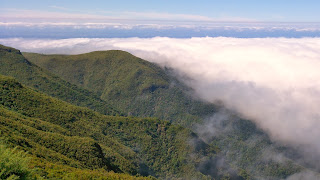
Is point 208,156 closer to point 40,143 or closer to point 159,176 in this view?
point 159,176

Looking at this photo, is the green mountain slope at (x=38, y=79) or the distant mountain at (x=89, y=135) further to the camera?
the green mountain slope at (x=38, y=79)

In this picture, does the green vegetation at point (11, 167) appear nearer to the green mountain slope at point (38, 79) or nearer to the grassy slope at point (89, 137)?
the grassy slope at point (89, 137)

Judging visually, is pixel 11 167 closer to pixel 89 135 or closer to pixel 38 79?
pixel 89 135

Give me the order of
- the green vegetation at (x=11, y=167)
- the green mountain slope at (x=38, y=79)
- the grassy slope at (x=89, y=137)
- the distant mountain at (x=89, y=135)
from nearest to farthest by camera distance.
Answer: the green vegetation at (x=11, y=167)
the grassy slope at (x=89, y=137)
the distant mountain at (x=89, y=135)
the green mountain slope at (x=38, y=79)

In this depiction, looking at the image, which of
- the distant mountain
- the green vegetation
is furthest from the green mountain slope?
the green vegetation

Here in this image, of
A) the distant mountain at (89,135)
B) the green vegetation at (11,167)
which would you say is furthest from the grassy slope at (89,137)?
the green vegetation at (11,167)

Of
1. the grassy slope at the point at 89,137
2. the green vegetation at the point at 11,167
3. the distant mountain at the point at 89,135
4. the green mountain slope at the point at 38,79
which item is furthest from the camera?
the green mountain slope at the point at 38,79

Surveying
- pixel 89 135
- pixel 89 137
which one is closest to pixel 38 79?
pixel 89 135

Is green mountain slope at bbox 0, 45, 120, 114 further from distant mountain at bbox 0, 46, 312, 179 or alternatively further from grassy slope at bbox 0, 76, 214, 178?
grassy slope at bbox 0, 76, 214, 178
